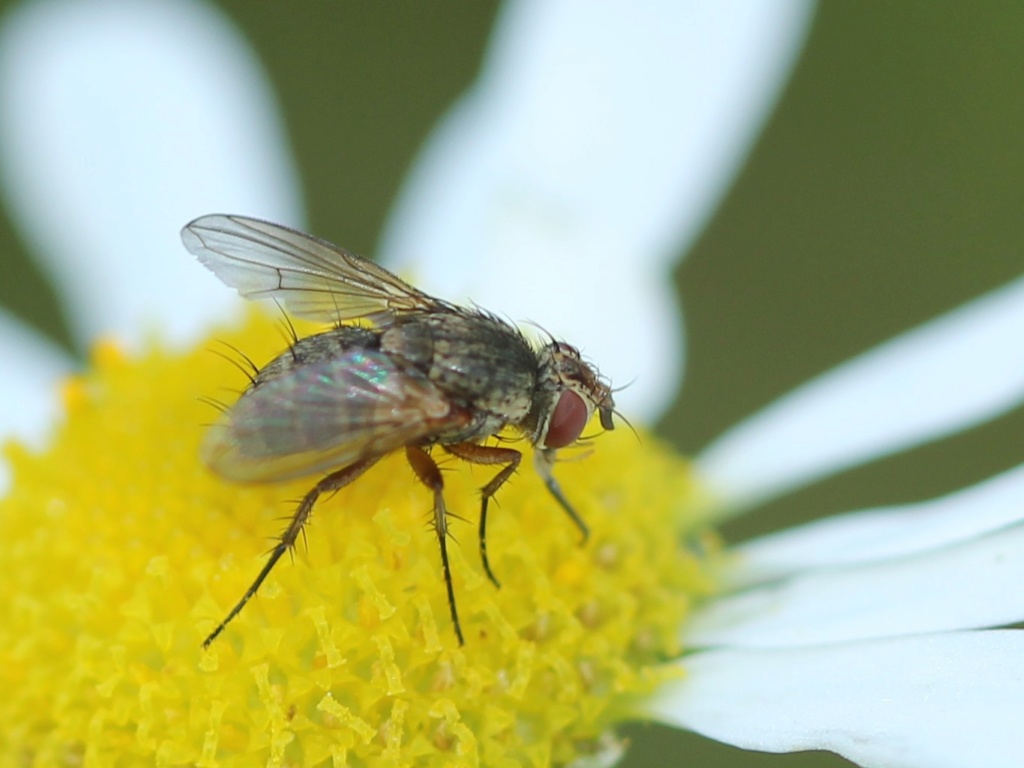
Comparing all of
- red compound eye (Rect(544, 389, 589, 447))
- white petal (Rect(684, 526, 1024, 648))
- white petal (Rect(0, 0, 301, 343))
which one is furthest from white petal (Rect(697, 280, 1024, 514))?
white petal (Rect(0, 0, 301, 343))

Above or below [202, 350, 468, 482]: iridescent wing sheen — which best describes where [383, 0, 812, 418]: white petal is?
above

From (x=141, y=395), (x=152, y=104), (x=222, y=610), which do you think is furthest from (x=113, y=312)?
(x=222, y=610)

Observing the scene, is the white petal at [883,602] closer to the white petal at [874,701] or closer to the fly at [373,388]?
the white petal at [874,701]

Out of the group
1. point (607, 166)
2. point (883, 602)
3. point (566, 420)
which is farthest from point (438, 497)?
point (607, 166)

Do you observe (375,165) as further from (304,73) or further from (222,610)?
(222,610)

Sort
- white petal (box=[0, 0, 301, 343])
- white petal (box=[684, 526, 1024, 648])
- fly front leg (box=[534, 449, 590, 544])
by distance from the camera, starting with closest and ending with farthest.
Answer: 1. white petal (box=[684, 526, 1024, 648])
2. fly front leg (box=[534, 449, 590, 544])
3. white petal (box=[0, 0, 301, 343])

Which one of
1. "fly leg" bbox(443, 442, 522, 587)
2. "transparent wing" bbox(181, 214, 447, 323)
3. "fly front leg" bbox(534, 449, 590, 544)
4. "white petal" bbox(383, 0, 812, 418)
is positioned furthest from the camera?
"white petal" bbox(383, 0, 812, 418)

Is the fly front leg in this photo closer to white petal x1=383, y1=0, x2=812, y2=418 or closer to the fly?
the fly

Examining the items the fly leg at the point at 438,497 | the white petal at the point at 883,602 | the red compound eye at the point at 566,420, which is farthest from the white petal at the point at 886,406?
the fly leg at the point at 438,497
